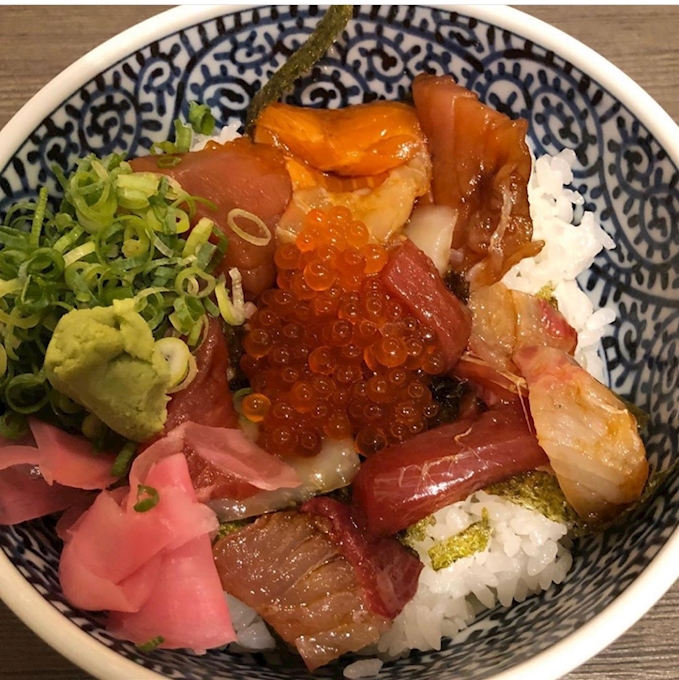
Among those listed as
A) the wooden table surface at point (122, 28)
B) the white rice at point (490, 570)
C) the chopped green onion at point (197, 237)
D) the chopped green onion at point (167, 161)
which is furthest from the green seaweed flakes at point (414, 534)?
the wooden table surface at point (122, 28)

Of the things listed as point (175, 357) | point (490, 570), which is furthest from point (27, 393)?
point (490, 570)

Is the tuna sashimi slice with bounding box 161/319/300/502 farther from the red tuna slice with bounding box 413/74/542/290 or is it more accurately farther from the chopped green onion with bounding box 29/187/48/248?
the red tuna slice with bounding box 413/74/542/290

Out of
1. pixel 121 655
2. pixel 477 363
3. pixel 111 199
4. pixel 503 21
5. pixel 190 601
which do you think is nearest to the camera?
pixel 121 655

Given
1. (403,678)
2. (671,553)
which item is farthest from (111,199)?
(671,553)

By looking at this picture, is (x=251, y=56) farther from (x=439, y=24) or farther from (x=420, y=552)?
(x=420, y=552)

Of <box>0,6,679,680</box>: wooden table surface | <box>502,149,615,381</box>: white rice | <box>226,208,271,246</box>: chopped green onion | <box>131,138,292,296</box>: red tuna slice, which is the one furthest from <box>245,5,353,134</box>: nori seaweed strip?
<box>0,6,679,680</box>: wooden table surface
